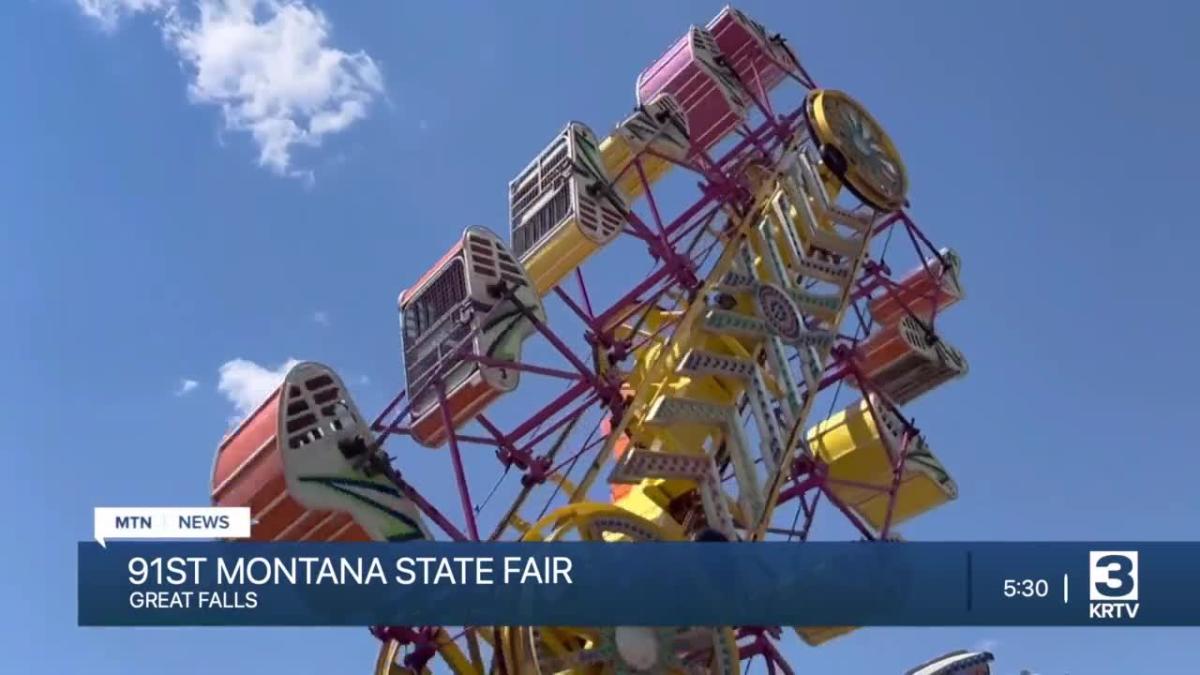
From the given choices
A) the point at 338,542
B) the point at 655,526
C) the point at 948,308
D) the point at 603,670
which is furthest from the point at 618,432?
the point at 948,308

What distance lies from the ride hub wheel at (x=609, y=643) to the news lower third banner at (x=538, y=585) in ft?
3.07

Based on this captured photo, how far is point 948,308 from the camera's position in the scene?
24531 mm

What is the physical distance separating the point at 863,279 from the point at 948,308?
9.49ft

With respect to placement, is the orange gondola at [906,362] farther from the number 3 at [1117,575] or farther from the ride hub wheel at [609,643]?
the number 3 at [1117,575]

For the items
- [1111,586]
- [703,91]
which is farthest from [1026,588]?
[703,91]

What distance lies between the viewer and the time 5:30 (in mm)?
14008

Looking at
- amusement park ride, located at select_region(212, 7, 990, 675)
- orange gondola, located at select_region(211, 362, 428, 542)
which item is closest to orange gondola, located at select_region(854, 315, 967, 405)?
amusement park ride, located at select_region(212, 7, 990, 675)

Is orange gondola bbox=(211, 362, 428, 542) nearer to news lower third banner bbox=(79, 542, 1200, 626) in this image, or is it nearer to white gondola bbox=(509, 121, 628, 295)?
news lower third banner bbox=(79, 542, 1200, 626)

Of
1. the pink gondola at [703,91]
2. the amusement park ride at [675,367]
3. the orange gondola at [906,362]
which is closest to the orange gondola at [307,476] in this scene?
the amusement park ride at [675,367]

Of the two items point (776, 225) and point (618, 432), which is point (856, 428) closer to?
point (776, 225)

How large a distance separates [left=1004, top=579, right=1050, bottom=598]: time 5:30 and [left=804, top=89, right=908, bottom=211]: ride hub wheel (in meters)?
8.93

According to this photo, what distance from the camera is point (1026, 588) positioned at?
14023mm

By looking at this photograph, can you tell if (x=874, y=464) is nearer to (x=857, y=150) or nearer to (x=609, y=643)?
(x=857, y=150)

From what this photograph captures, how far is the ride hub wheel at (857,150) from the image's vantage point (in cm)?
2206
